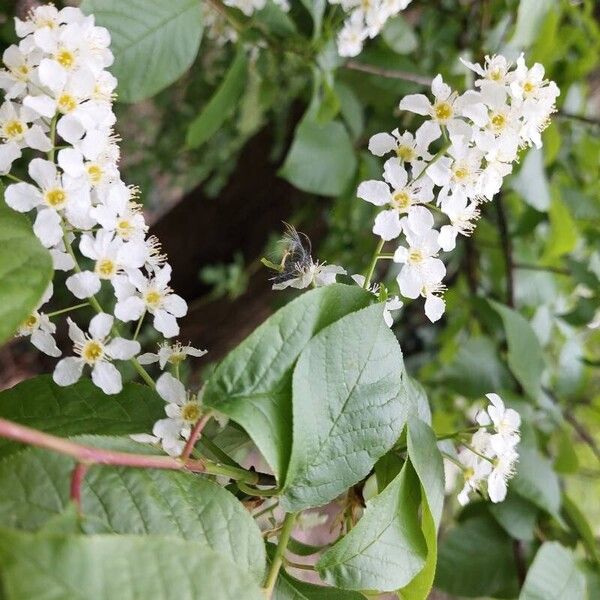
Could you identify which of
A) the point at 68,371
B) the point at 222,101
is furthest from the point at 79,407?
the point at 222,101

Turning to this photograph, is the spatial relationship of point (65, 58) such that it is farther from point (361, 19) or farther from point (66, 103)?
point (361, 19)

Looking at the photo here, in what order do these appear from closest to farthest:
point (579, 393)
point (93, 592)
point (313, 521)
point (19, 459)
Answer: point (93, 592)
point (19, 459)
point (313, 521)
point (579, 393)

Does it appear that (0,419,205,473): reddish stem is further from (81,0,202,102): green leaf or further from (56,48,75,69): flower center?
(81,0,202,102): green leaf

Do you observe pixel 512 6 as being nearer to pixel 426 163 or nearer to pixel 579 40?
pixel 579 40

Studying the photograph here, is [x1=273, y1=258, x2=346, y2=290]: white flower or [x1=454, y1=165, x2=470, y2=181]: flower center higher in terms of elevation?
[x1=454, y1=165, x2=470, y2=181]: flower center

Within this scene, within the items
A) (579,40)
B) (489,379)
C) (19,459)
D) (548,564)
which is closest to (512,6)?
(579,40)

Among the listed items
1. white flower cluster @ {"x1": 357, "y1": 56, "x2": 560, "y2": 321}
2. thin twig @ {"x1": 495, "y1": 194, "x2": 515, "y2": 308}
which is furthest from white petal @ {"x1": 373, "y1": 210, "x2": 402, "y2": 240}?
thin twig @ {"x1": 495, "y1": 194, "x2": 515, "y2": 308}
